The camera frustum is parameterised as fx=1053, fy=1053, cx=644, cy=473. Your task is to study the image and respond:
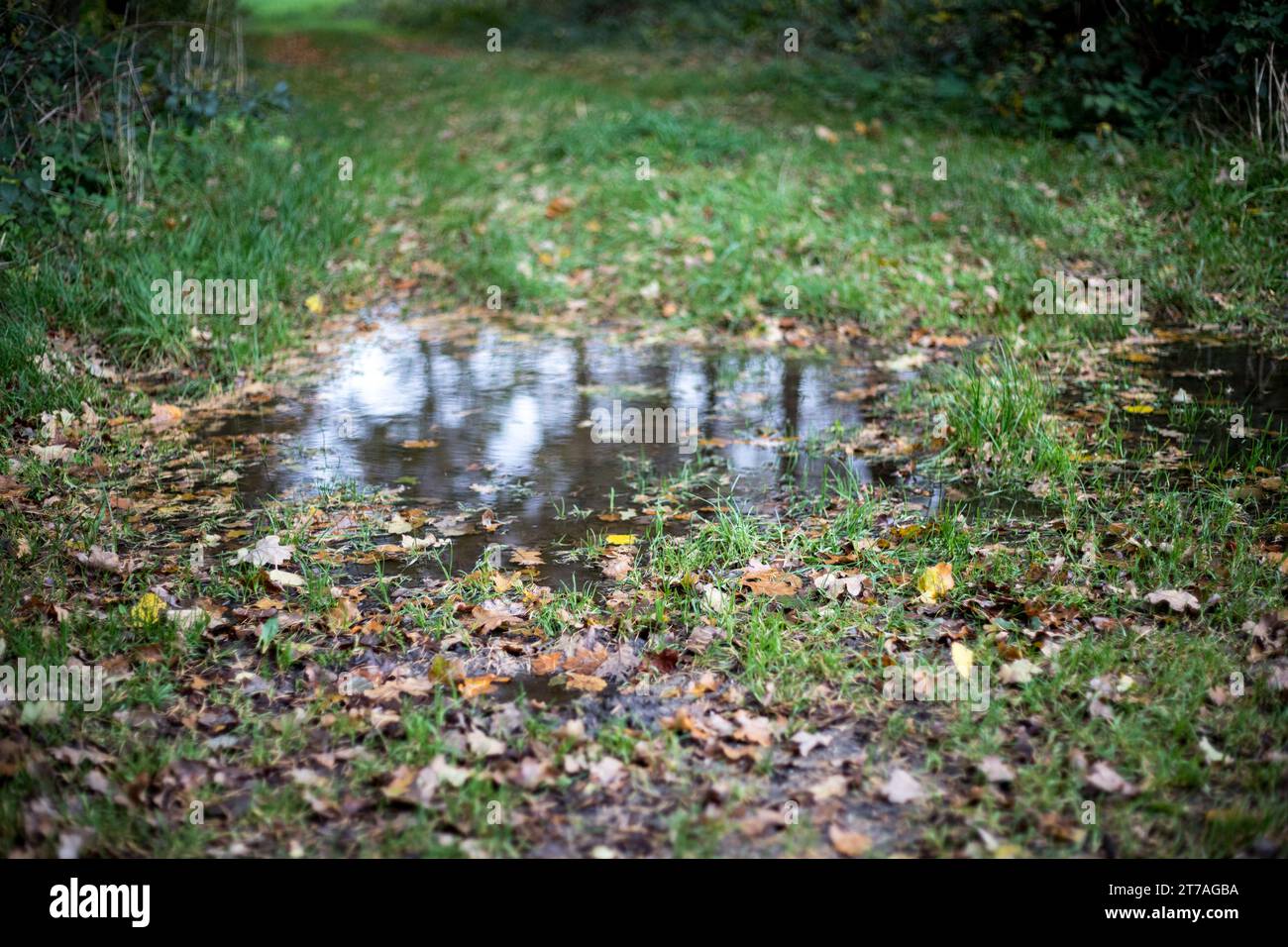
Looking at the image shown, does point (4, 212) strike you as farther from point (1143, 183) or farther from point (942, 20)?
point (942, 20)

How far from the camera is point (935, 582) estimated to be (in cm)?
409

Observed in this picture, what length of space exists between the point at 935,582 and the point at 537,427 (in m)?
2.73

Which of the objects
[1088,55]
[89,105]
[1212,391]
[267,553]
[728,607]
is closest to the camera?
[728,607]

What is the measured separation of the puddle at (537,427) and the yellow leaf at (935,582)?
3.52 ft

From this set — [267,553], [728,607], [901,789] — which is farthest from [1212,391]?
[267,553]

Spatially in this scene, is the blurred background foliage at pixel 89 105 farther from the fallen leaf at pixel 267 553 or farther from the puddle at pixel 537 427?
the fallen leaf at pixel 267 553

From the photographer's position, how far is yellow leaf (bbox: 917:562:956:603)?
4.06 m

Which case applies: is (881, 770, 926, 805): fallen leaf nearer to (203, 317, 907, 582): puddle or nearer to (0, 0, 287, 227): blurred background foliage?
(203, 317, 907, 582): puddle

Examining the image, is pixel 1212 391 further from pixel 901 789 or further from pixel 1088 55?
pixel 1088 55

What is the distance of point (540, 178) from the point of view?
10.2 meters

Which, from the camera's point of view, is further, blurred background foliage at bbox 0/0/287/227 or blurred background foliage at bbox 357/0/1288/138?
blurred background foliage at bbox 357/0/1288/138

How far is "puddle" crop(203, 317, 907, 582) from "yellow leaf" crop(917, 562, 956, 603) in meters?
1.07

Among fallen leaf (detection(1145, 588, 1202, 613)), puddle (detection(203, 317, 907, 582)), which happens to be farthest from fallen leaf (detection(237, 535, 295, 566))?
fallen leaf (detection(1145, 588, 1202, 613))
